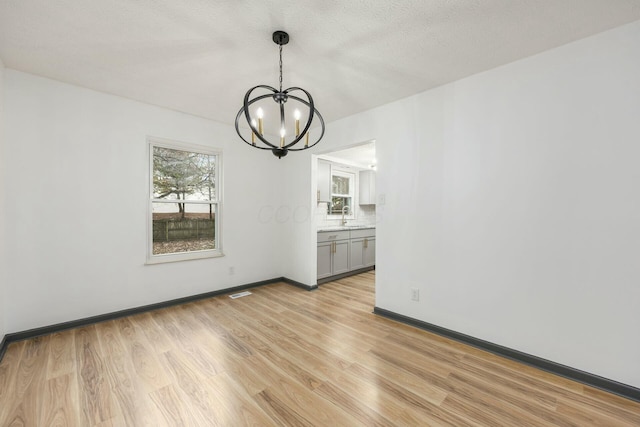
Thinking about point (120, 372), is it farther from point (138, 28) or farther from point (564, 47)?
point (564, 47)

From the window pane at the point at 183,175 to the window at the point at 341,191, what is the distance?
2657 millimetres

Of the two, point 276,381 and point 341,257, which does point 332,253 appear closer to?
point 341,257

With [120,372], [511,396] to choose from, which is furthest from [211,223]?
[511,396]

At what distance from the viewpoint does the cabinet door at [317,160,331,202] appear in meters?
5.22

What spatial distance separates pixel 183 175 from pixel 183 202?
38 centimetres

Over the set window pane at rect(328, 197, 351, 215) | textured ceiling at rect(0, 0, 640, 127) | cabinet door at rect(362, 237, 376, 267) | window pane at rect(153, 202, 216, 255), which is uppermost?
textured ceiling at rect(0, 0, 640, 127)

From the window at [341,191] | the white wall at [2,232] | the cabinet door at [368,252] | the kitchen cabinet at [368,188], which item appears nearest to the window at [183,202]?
the white wall at [2,232]

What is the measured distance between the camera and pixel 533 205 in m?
2.16

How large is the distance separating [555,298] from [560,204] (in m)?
0.75

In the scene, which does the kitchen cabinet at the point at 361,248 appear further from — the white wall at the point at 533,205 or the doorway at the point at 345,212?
the white wall at the point at 533,205

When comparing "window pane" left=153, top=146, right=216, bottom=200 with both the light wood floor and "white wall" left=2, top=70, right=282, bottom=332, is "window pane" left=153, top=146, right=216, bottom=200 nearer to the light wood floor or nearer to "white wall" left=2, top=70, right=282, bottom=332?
"white wall" left=2, top=70, right=282, bottom=332

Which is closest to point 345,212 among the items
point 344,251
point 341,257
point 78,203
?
point 344,251

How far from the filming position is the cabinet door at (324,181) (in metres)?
5.22

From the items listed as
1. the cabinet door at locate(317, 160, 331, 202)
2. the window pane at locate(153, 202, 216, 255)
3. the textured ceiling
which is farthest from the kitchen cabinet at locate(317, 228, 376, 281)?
the textured ceiling
